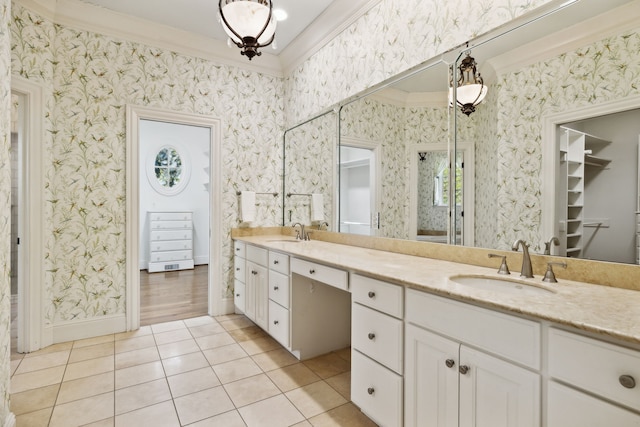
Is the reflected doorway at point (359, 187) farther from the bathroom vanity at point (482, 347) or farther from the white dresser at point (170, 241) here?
the white dresser at point (170, 241)

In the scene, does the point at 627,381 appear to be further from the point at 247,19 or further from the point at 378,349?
the point at 247,19

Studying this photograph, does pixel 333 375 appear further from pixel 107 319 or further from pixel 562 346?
pixel 107 319

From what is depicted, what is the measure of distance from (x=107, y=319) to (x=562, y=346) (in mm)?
3405

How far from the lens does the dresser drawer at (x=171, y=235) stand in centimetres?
578

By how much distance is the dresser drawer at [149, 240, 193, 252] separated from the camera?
577cm

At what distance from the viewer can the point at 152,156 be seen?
6023mm

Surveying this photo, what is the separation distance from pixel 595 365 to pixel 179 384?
7.28ft

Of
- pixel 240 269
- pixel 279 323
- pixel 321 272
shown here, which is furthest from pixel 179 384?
pixel 240 269

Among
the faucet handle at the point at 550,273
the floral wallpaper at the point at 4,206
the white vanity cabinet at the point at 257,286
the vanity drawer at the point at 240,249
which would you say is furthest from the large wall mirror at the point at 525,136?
the floral wallpaper at the point at 4,206

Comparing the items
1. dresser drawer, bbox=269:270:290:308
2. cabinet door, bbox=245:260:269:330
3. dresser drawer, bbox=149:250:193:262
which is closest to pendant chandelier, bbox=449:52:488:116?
dresser drawer, bbox=269:270:290:308

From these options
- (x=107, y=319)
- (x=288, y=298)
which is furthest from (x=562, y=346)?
(x=107, y=319)

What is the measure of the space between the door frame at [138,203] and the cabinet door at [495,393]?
2.83 meters

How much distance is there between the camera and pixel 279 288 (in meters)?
2.59

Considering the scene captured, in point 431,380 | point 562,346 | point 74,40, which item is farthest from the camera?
point 74,40
